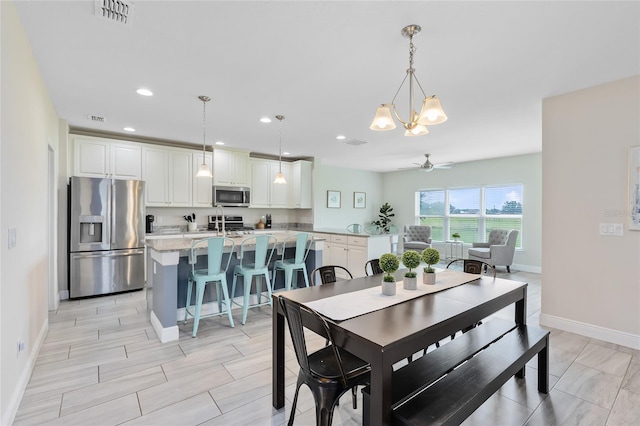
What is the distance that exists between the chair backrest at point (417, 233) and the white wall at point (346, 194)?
1397mm

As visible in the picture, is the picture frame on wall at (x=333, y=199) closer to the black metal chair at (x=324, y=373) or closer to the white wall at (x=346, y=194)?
the white wall at (x=346, y=194)

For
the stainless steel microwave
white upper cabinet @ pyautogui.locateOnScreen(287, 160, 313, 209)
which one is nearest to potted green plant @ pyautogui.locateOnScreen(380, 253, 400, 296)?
the stainless steel microwave

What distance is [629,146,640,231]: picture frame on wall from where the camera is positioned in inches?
108

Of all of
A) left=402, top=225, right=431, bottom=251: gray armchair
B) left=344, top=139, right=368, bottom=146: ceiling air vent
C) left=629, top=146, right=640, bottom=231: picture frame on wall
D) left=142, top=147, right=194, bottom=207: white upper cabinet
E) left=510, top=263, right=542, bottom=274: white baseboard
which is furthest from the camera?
left=402, top=225, right=431, bottom=251: gray armchair

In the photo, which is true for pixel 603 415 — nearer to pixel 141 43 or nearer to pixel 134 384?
pixel 134 384

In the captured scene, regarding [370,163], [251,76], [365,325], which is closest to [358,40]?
[251,76]

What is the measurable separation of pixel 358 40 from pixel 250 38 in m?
0.78

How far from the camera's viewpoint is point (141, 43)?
224 centimetres

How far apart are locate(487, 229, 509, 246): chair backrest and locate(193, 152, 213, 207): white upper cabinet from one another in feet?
19.6

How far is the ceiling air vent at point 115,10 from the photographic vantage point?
1834 mm

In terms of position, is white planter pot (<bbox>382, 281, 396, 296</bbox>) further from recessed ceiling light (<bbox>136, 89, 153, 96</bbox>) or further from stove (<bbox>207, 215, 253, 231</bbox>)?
stove (<bbox>207, 215, 253, 231</bbox>)

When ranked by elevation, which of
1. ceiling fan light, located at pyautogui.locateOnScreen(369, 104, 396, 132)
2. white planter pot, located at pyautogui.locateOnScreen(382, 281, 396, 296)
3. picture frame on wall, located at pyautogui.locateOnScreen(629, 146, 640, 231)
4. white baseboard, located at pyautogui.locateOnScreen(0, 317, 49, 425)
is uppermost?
ceiling fan light, located at pyautogui.locateOnScreen(369, 104, 396, 132)

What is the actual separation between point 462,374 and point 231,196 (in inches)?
198

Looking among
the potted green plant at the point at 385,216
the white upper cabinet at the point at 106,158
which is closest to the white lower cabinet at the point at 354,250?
the potted green plant at the point at 385,216
